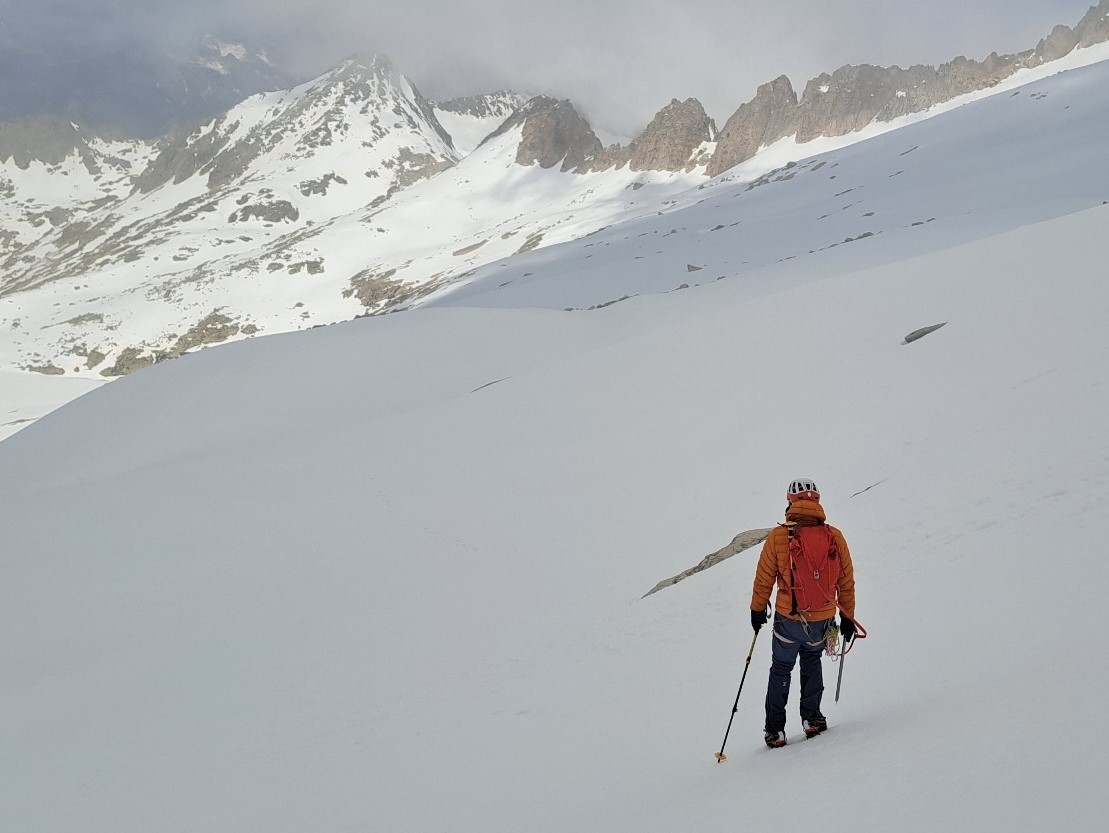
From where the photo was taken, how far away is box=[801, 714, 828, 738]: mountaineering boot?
5.18 meters

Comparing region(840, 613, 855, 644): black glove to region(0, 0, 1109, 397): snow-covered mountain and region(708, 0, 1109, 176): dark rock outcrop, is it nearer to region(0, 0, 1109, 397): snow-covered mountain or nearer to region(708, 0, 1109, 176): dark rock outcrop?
region(0, 0, 1109, 397): snow-covered mountain

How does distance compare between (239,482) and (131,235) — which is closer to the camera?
(239,482)

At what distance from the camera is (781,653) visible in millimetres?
5246

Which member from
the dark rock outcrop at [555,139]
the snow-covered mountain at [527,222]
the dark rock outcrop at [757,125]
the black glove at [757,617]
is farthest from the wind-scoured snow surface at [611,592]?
the dark rock outcrop at [555,139]

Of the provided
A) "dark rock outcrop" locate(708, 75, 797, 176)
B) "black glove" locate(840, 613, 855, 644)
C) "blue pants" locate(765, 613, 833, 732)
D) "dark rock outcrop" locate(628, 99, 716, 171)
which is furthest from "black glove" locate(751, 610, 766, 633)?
"dark rock outcrop" locate(628, 99, 716, 171)

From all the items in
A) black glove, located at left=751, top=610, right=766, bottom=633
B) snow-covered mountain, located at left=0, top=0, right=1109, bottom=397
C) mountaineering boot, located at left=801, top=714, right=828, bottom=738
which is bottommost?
mountaineering boot, located at left=801, top=714, right=828, bottom=738

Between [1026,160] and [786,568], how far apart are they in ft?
176

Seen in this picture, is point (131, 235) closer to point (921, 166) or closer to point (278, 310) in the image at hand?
point (278, 310)

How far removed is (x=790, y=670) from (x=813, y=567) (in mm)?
806

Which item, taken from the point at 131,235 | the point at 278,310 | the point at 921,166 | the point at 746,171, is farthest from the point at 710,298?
the point at 131,235

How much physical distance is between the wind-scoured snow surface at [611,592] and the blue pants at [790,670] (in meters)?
0.23

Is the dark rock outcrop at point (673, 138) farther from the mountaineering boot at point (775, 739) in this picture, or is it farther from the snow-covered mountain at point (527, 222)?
the mountaineering boot at point (775, 739)

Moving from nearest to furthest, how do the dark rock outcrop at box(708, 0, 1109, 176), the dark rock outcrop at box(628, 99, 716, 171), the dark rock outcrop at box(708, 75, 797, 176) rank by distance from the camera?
the dark rock outcrop at box(708, 0, 1109, 176) → the dark rock outcrop at box(708, 75, 797, 176) → the dark rock outcrop at box(628, 99, 716, 171)

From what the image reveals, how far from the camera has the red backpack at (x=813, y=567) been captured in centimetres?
505
